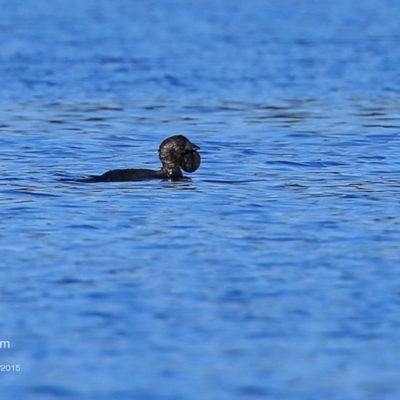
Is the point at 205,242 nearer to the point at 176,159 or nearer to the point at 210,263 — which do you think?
the point at 210,263

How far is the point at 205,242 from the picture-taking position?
10344 millimetres

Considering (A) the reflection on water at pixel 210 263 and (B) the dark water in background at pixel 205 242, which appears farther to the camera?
(A) the reflection on water at pixel 210 263

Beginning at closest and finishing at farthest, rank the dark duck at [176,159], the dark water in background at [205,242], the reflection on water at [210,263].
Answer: the dark water in background at [205,242] → the reflection on water at [210,263] → the dark duck at [176,159]

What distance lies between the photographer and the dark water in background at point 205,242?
7.21 m

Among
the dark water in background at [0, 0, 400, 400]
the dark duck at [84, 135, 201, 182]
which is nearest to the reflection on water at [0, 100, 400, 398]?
the dark water in background at [0, 0, 400, 400]

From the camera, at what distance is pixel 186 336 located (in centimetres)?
771

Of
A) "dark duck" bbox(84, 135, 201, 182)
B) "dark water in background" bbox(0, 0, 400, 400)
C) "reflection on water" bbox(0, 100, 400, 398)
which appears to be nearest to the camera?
"dark water in background" bbox(0, 0, 400, 400)

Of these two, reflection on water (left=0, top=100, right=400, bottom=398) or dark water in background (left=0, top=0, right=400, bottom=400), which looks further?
reflection on water (left=0, top=100, right=400, bottom=398)

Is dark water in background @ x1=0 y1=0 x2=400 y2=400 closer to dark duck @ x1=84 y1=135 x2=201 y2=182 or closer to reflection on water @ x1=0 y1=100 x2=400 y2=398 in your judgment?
reflection on water @ x1=0 y1=100 x2=400 y2=398

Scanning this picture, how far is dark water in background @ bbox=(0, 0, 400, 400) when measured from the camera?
7.21 metres

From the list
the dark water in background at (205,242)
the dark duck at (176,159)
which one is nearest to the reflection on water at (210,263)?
the dark water in background at (205,242)

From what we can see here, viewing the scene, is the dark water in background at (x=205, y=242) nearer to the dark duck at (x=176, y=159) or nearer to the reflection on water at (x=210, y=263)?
the reflection on water at (x=210, y=263)

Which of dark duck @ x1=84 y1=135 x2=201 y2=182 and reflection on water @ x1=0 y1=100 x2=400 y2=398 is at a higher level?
dark duck @ x1=84 y1=135 x2=201 y2=182

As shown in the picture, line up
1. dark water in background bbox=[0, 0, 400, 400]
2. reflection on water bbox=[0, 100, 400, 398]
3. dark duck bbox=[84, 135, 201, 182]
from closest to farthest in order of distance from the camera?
dark water in background bbox=[0, 0, 400, 400] < reflection on water bbox=[0, 100, 400, 398] < dark duck bbox=[84, 135, 201, 182]
